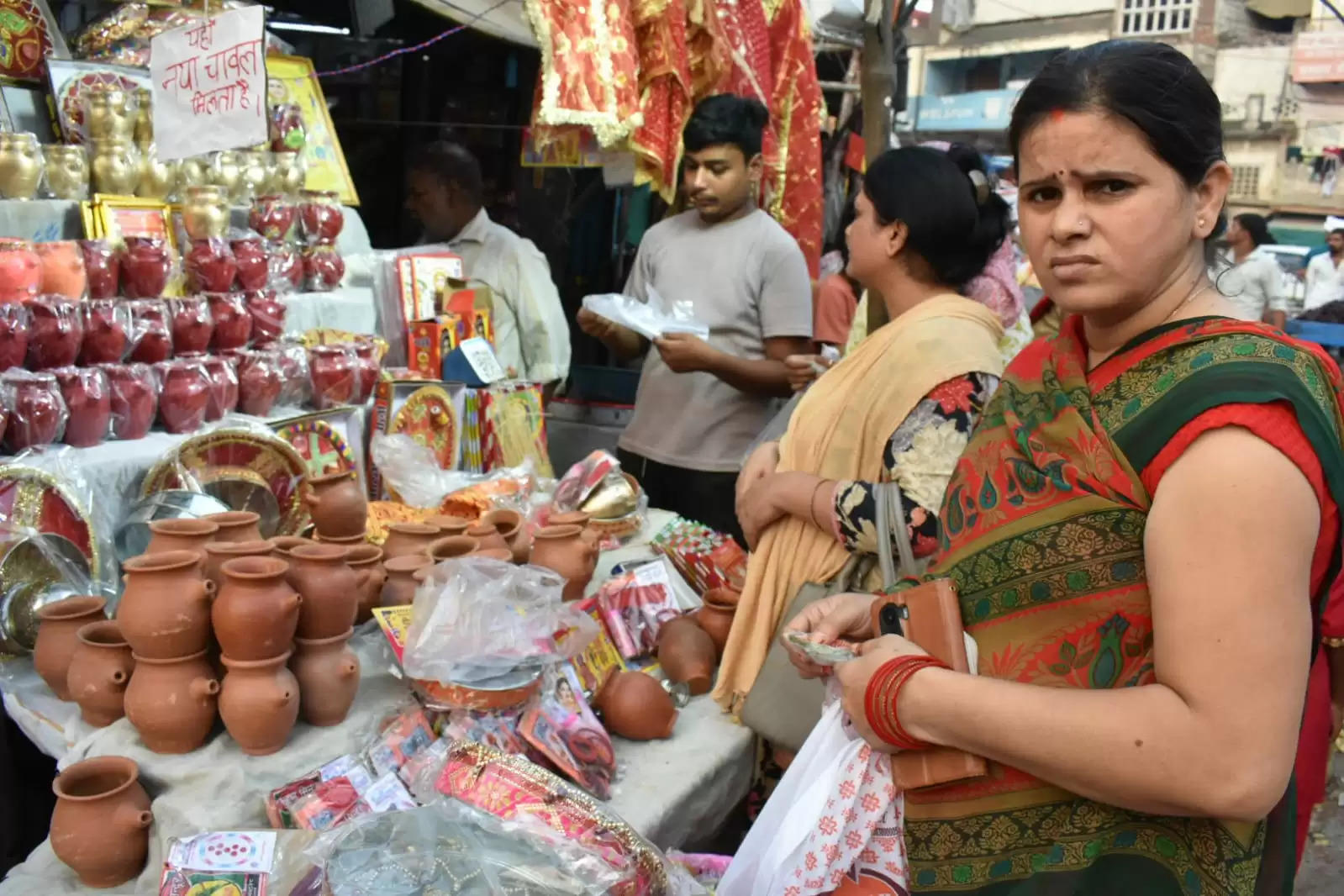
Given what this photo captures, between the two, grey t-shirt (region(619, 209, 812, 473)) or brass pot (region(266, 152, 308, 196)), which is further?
brass pot (region(266, 152, 308, 196))

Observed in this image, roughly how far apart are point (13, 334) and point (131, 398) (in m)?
0.25

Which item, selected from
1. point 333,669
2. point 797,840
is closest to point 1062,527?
→ point 797,840

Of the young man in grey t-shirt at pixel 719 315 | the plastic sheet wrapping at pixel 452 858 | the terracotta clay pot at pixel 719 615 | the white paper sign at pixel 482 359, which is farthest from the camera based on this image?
the white paper sign at pixel 482 359

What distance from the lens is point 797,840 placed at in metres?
1.14

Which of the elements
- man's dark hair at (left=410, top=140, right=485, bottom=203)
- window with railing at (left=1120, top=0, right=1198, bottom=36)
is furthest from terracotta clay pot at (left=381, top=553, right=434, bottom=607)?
window with railing at (left=1120, top=0, right=1198, bottom=36)

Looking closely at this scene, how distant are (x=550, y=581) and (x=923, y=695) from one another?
3.35 ft

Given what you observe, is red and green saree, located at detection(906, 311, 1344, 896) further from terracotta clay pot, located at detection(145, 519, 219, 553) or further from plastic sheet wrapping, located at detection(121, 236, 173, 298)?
plastic sheet wrapping, located at detection(121, 236, 173, 298)

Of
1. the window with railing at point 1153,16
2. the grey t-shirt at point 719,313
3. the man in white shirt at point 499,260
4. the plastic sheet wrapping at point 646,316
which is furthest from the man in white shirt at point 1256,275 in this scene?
the window with railing at point 1153,16

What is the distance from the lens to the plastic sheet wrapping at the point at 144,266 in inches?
95.9

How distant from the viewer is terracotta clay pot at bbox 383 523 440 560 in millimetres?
2166

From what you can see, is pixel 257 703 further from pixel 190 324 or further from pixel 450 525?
pixel 190 324

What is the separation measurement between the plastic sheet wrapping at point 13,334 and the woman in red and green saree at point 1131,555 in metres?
1.90

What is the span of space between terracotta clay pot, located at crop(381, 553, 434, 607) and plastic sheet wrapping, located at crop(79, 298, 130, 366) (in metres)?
0.86

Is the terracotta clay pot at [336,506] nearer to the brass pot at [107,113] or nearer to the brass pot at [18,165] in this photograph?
the brass pot at [18,165]
